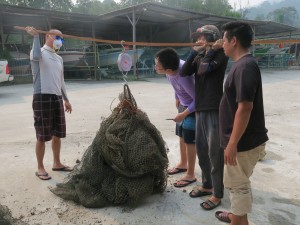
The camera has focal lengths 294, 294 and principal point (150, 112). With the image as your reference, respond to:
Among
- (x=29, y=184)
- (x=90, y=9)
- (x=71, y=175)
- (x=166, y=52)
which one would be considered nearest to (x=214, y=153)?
(x=166, y=52)

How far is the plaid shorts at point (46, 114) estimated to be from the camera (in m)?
3.53

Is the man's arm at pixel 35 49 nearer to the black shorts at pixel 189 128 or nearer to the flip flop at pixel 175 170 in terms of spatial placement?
the black shorts at pixel 189 128

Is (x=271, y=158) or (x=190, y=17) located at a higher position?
(x=190, y=17)

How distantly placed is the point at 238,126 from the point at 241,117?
70 mm

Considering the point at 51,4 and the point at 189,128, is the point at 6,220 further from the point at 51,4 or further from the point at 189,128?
the point at 51,4

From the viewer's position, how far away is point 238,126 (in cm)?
214

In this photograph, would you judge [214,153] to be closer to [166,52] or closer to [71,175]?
[166,52]

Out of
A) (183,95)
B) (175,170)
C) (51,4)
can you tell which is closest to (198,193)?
(175,170)

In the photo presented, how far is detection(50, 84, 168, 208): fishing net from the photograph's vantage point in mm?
2900

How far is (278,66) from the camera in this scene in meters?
26.0

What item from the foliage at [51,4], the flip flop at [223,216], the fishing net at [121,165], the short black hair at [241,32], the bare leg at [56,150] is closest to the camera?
the short black hair at [241,32]

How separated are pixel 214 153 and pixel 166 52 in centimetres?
115

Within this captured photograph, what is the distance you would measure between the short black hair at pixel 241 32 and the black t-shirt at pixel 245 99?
0.11 metres

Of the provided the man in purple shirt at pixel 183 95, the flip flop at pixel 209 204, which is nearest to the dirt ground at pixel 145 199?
the flip flop at pixel 209 204
